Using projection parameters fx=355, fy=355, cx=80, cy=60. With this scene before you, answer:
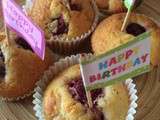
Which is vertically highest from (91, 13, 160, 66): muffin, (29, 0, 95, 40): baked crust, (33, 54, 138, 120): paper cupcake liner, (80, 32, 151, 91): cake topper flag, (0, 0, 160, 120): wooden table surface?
(80, 32, 151, 91): cake topper flag

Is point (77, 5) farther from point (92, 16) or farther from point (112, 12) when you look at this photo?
point (112, 12)

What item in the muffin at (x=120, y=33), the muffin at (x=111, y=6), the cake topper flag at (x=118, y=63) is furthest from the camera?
the muffin at (x=111, y=6)

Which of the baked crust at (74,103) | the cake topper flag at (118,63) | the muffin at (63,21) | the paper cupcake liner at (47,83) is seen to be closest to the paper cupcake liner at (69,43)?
the muffin at (63,21)

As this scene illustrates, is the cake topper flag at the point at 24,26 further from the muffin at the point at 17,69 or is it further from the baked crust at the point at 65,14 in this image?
the baked crust at the point at 65,14

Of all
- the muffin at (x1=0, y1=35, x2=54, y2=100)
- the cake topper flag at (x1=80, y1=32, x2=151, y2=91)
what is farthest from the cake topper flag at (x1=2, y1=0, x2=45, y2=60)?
the cake topper flag at (x1=80, y1=32, x2=151, y2=91)

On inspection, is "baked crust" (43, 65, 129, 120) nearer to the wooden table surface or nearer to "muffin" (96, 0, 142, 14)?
the wooden table surface

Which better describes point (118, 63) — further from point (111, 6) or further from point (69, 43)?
point (111, 6)

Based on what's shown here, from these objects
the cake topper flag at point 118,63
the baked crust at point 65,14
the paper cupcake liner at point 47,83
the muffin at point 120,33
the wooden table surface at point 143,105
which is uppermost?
the cake topper flag at point 118,63

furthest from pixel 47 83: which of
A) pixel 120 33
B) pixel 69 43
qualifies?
pixel 120 33
